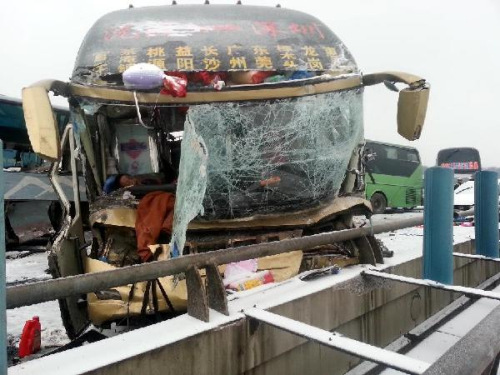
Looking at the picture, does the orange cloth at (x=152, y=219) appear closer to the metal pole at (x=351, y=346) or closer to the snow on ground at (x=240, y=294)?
the snow on ground at (x=240, y=294)

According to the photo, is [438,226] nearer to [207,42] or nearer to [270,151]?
[270,151]

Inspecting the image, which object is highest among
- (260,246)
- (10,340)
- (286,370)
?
(260,246)

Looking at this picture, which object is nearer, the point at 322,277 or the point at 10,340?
the point at 322,277

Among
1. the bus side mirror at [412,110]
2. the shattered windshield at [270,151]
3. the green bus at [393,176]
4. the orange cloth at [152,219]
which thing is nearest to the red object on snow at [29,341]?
the orange cloth at [152,219]

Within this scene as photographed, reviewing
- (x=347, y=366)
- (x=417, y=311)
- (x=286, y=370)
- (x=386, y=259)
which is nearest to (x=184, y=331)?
(x=286, y=370)

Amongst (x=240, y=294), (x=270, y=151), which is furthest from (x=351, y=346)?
(x=270, y=151)

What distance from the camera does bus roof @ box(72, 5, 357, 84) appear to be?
406cm

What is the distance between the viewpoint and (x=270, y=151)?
400 cm

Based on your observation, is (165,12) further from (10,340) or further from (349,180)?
(10,340)

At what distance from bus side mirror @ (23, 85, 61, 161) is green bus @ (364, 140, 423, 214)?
46.1 ft

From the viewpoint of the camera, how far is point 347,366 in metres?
2.89

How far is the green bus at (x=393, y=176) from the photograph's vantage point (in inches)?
648

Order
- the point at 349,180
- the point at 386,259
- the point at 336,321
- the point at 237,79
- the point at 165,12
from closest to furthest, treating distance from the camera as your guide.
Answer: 1. the point at 336,321
2. the point at 386,259
3. the point at 237,79
4. the point at 165,12
5. the point at 349,180

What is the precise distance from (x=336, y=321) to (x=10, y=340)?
2.90 metres
